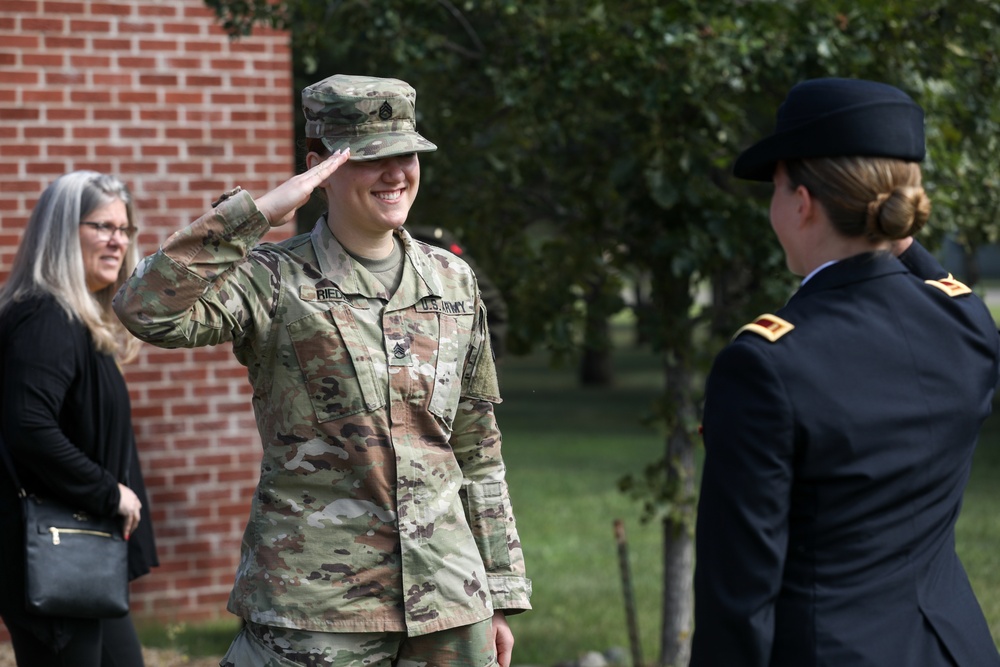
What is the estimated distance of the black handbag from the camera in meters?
3.62

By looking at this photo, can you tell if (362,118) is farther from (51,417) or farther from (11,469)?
(11,469)

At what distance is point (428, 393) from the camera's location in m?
2.87

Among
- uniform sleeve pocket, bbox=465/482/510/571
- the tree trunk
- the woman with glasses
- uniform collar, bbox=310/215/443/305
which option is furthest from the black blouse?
the tree trunk

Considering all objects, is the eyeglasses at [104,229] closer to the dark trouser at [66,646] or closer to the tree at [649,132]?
the dark trouser at [66,646]

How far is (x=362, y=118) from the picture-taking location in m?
2.84

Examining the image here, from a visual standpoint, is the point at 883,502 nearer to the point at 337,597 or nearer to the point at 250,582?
the point at 337,597

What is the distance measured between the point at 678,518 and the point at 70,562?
2.84 meters

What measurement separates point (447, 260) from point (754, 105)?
2738 millimetres

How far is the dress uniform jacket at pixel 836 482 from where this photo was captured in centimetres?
210

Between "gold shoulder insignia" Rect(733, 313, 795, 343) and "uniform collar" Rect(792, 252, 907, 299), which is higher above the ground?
"uniform collar" Rect(792, 252, 907, 299)

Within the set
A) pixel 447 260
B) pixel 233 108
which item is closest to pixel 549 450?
pixel 233 108

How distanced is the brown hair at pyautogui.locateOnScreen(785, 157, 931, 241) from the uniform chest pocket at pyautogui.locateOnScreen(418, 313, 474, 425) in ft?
3.34

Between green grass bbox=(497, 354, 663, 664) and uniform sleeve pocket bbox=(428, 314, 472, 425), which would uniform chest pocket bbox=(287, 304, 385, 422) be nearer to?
uniform sleeve pocket bbox=(428, 314, 472, 425)

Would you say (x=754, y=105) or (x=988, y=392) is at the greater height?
(x=754, y=105)
